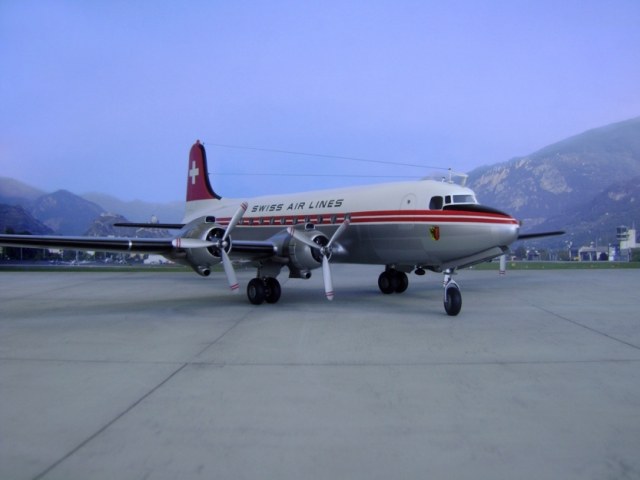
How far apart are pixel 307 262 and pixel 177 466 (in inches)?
347

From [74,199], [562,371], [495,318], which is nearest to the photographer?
[562,371]

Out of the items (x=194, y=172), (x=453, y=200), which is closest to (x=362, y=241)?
(x=453, y=200)

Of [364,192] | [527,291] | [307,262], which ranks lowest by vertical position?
[527,291]

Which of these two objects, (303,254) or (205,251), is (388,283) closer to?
(303,254)

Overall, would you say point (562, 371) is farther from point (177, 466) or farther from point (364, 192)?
point (364, 192)

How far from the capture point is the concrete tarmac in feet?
11.8

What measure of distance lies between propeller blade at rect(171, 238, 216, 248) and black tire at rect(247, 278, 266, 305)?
1.71m

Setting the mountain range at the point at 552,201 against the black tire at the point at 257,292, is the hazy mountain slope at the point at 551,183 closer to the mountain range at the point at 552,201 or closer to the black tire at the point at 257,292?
the mountain range at the point at 552,201

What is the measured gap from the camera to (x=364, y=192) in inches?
551

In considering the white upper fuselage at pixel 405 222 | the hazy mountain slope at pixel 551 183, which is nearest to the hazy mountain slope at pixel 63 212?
the white upper fuselage at pixel 405 222

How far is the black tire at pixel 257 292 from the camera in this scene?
1280cm

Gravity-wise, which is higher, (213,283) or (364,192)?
(364,192)

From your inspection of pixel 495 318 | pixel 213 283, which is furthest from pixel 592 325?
pixel 213 283

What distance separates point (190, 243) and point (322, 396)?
7.64 metres
